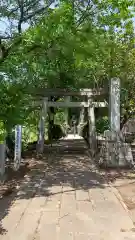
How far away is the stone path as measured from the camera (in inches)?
178

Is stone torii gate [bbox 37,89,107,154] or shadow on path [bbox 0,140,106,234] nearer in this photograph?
shadow on path [bbox 0,140,106,234]

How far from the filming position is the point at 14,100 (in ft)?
12.5

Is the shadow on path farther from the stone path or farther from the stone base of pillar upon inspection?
the stone base of pillar

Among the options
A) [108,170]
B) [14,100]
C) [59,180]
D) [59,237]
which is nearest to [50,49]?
[14,100]

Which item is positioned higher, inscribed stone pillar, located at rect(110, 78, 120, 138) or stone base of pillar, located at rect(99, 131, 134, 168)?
inscribed stone pillar, located at rect(110, 78, 120, 138)

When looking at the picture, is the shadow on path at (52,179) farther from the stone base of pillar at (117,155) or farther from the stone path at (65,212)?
the stone base of pillar at (117,155)

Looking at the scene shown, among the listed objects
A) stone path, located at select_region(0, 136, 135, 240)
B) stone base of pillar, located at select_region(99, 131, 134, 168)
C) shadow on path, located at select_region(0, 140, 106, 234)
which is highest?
stone base of pillar, located at select_region(99, 131, 134, 168)

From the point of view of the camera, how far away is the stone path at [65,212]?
14.9 ft

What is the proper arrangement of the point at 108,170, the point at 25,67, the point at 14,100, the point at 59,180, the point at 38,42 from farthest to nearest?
the point at 108,170
the point at 59,180
the point at 25,67
the point at 38,42
the point at 14,100

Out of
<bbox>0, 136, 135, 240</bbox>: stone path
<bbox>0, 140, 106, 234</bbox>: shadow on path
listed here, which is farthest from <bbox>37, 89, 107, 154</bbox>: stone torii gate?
<bbox>0, 136, 135, 240</bbox>: stone path

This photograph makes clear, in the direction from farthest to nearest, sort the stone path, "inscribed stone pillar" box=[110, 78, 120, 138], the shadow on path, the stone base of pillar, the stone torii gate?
the stone torii gate
"inscribed stone pillar" box=[110, 78, 120, 138]
the stone base of pillar
the shadow on path
the stone path

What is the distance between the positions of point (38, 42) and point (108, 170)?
24.1ft

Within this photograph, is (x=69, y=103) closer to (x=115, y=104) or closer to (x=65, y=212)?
(x=115, y=104)

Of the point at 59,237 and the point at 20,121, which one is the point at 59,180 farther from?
the point at 20,121
